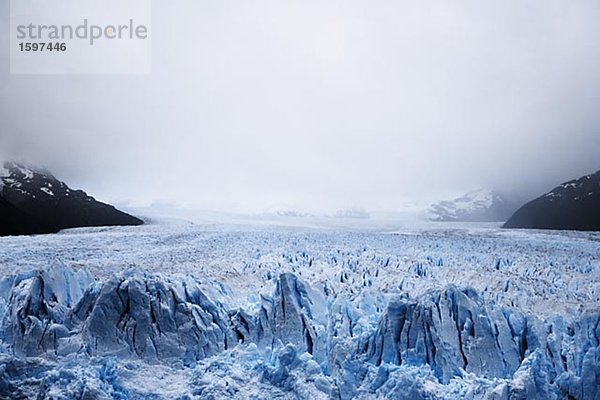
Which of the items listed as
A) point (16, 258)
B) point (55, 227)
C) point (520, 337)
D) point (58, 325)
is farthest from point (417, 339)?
point (55, 227)

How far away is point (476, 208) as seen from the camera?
11.4 metres

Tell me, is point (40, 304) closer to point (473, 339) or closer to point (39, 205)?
point (39, 205)

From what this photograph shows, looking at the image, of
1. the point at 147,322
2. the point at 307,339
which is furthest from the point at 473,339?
the point at 147,322

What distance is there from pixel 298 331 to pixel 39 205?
6836 mm

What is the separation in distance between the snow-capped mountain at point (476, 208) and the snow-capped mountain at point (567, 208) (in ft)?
1.28

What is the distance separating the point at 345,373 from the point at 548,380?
2.20 m

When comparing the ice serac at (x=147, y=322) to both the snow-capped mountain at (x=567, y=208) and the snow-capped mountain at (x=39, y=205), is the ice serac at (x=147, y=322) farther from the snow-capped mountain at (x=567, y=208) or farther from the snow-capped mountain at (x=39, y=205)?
the snow-capped mountain at (x=567, y=208)

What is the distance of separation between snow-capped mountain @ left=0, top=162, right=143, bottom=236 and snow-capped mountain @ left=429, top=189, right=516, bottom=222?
939 centimetres

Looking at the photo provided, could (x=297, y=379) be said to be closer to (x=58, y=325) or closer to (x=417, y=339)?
(x=417, y=339)

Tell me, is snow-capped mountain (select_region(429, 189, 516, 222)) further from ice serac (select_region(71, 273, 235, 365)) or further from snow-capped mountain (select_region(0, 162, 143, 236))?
snow-capped mountain (select_region(0, 162, 143, 236))

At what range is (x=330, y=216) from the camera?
13.1 metres

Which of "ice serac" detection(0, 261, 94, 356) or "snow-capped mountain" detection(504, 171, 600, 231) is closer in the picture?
"ice serac" detection(0, 261, 94, 356)

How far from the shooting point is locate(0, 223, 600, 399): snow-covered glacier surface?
187 inches

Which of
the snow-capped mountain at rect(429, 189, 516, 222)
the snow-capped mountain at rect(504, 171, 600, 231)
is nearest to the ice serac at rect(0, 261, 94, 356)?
the snow-capped mountain at rect(429, 189, 516, 222)
